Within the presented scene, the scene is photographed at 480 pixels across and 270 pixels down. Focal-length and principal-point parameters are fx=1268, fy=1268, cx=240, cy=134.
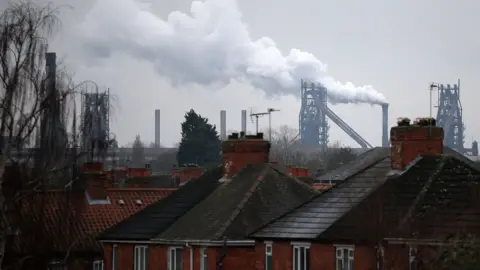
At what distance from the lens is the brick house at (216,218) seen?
3931cm

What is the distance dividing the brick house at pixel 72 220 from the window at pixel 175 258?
3308 millimetres

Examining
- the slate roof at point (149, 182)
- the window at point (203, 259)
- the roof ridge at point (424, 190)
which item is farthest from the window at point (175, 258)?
the slate roof at point (149, 182)

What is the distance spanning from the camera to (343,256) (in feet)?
114

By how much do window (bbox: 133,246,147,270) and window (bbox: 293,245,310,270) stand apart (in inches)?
Answer: 316

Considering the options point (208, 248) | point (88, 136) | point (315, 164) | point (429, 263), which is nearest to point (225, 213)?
point (208, 248)

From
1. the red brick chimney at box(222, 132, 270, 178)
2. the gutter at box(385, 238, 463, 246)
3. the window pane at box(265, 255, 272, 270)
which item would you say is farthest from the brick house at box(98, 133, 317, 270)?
the gutter at box(385, 238, 463, 246)

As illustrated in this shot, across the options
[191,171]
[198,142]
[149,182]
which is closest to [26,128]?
[191,171]

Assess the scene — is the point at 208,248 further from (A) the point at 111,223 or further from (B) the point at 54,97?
(A) the point at 111,223

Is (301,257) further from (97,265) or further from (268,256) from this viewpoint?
(97,265)

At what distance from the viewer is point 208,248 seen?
39.3 meters

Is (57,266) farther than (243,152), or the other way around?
(243,152)

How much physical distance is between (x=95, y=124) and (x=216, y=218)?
5696 mm

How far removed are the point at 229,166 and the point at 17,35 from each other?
1216 centimetres

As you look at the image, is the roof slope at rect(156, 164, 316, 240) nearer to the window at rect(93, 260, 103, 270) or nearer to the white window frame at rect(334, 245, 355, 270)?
the white window frame at rect(334, 245, 355, 270)
